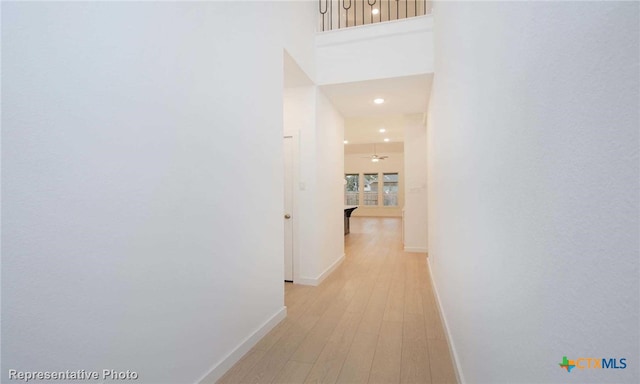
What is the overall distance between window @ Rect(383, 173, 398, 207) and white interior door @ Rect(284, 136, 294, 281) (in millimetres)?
9808

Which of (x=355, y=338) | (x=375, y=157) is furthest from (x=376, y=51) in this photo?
(x=375, y=157)

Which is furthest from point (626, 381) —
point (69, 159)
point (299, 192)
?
point (299, 192)

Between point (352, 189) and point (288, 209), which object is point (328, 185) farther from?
point (352, 189)

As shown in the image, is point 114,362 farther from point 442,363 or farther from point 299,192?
point 299,192

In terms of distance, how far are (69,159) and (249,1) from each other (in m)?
1.79

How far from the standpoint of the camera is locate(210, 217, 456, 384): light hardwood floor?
6.25ft

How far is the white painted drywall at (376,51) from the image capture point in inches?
134

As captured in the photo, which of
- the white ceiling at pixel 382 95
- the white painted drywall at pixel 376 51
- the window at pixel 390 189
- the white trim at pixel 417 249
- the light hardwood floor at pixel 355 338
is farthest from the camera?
the window at pixel 390 189

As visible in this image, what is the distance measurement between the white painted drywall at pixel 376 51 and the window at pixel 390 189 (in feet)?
32.0

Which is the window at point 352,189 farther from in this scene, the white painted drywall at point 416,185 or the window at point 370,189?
the white painted drywall at point 416,185

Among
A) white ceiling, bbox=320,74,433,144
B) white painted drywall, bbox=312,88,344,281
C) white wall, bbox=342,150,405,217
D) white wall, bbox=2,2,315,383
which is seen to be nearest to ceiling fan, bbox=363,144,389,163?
white wall, bbox=342,150,405,217

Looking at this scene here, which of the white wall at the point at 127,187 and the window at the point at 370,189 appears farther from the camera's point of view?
the window at the point at 370,189

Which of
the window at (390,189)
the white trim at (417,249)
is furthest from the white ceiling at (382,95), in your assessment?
the window at (390,189)

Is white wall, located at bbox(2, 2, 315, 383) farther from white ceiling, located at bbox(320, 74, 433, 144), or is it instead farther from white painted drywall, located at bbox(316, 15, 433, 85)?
white ceiling, located at bbox(320, 74, 433, 144)
